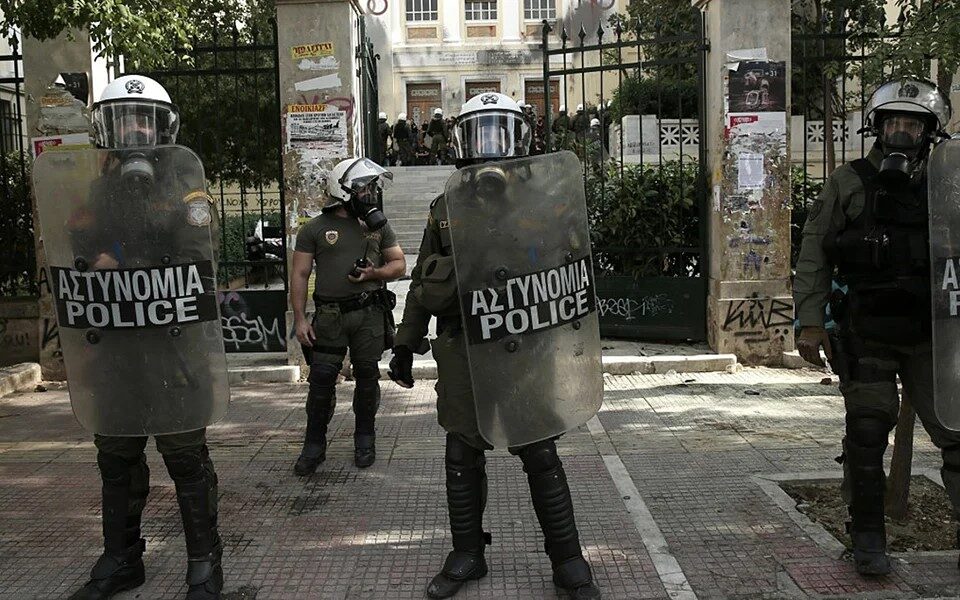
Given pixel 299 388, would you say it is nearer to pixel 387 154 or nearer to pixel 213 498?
pixel 213 498

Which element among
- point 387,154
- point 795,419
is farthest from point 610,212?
point 387,154

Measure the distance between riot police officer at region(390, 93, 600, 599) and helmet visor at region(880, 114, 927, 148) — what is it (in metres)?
1.50

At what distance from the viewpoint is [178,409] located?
137 inches

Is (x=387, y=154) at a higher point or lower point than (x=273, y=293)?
higher

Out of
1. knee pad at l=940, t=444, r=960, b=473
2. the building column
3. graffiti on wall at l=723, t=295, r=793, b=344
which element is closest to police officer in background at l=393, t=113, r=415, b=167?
the building column

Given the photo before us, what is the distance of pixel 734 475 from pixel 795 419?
1.48m

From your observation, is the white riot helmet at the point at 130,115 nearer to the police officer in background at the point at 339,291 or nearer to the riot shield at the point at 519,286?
the riot shield at the point at 519,286

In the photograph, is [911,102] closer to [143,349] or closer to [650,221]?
[143,349]

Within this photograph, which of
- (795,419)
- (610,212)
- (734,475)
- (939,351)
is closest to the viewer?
(939,351)

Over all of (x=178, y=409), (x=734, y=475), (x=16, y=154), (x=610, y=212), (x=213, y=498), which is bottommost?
(x=734, y=475)

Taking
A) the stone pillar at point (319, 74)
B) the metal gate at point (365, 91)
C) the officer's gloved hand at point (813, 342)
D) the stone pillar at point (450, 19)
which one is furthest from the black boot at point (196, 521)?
the stone pillar at point (450, 19)

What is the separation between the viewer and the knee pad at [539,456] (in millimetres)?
3496

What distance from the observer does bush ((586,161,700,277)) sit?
28.4 feet

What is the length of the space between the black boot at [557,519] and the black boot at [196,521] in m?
1.28
